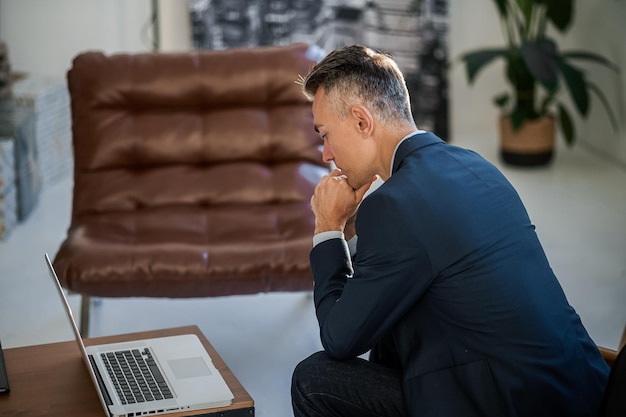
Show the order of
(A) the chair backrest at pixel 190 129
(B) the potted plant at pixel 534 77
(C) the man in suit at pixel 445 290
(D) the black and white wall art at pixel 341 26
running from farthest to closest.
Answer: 1. (D) the black and white wall art at pixel 341 26
2. (B) the potted plant at pixel 534 77
3. (A) the chair backrest at pixel 190 129
4. (C) the man in suit at pixel 445 290

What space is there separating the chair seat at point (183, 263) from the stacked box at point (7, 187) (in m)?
1.05

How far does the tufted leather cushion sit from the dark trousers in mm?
1025

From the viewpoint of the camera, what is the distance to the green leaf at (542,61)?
4.47m

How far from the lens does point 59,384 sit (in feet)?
6.33

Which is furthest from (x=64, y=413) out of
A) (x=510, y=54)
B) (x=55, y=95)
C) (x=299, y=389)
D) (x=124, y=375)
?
(x=510, y=54)

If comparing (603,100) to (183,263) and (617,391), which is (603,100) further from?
(617,391)

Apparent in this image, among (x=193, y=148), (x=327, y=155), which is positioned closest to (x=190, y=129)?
(x=193, y=148)

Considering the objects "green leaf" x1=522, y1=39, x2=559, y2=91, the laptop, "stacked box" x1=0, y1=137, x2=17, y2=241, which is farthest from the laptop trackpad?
"green leaf" x1=522, y1=39, x2=559, y2=91

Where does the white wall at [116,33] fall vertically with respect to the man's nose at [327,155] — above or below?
below

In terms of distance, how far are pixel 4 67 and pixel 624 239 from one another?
2855mm

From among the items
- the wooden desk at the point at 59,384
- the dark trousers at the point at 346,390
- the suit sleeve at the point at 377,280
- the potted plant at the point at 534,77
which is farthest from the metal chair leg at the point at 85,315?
the potted plant at the point at 534,77

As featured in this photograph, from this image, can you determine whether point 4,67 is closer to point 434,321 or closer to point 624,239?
point 624,239

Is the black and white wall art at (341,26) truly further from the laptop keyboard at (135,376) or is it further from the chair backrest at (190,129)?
the laptop keyboard at (135,376)

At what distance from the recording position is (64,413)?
180 cm
